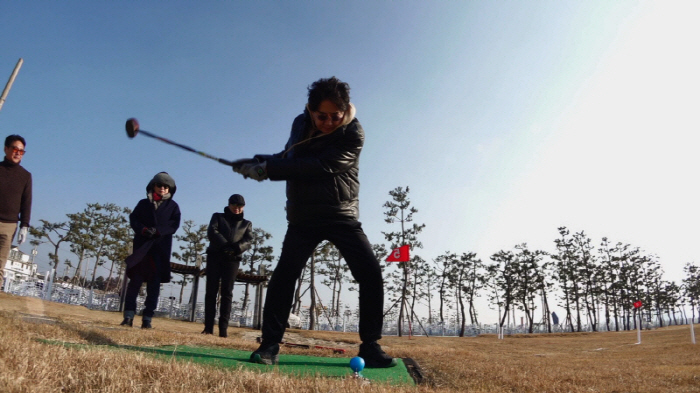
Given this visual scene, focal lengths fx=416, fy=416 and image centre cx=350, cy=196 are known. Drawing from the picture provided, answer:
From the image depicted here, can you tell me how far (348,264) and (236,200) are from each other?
4.06 meters

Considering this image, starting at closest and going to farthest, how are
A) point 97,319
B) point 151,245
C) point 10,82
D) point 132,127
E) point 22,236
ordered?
point 132,127 → point 22,236 → point 151,245 → point 97,319 → point 10,82

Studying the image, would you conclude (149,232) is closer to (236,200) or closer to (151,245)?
(151,245)

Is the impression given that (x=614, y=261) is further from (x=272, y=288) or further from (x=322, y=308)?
(x=272, y=288)

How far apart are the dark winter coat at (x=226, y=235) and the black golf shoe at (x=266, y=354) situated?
11.7ft

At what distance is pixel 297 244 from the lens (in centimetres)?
305

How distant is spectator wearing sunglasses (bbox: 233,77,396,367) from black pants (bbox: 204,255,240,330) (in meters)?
3.51

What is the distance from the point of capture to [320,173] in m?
2.92

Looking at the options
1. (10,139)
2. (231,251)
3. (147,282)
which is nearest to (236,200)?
(231,251)

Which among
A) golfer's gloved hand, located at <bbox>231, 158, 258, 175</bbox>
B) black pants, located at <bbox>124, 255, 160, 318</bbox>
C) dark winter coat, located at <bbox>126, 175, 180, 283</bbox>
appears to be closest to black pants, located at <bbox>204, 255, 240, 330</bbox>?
dark winter coat, located at <bbox>126, 175, 180, 283</bbox>

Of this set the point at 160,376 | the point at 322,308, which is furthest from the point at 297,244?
the point at 322,308

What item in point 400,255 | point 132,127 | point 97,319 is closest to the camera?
point 132,127

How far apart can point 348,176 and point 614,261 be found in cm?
6221

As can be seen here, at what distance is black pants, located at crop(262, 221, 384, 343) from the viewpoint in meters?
3.01

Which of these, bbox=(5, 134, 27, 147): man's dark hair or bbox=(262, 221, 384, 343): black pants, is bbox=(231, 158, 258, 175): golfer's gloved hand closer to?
bbox=(262, 221, 384, 343): black pants
